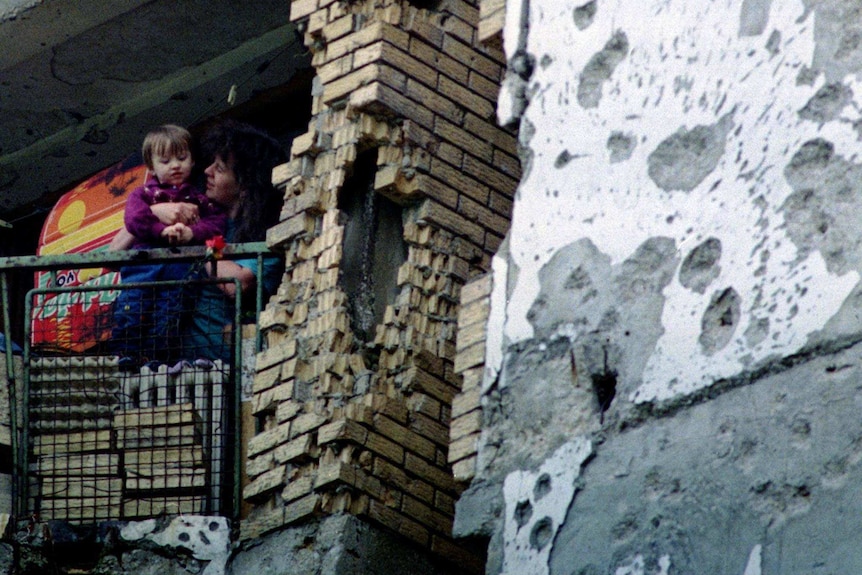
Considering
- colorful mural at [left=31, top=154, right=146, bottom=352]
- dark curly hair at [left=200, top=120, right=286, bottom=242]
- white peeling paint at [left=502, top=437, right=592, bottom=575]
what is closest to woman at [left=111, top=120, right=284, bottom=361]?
dark curly hair at [left=200, top=120, right=286, bottom=242]

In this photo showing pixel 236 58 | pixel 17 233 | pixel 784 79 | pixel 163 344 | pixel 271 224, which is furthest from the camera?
pixel 17 233

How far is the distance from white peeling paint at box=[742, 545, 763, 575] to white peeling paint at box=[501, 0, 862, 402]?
520 millimetres

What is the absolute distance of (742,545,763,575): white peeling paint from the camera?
5973mm

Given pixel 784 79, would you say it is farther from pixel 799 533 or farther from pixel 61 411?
pixel 61 411

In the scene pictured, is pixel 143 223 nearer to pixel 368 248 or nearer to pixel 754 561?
pixel 368 248

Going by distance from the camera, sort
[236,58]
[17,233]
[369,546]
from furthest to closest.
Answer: [17,233] → [236,58] → [369,546]

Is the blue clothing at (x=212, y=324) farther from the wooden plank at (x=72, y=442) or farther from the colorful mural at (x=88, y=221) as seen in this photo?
the colorful mural at (x=88, y=221)

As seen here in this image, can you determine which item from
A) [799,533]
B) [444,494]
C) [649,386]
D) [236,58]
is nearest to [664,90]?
[649,386]

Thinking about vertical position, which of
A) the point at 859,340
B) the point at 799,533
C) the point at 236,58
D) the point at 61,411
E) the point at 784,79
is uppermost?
the point at 236,58

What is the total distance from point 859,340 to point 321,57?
3.82 m

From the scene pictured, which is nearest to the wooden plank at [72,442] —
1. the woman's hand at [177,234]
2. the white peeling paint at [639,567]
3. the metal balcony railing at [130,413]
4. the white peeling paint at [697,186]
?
the metal balcony railing at [130,413]

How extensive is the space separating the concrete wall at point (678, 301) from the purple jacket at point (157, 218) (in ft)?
8.36

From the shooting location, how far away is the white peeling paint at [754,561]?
19.6 feet

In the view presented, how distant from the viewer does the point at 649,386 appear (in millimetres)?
6449
